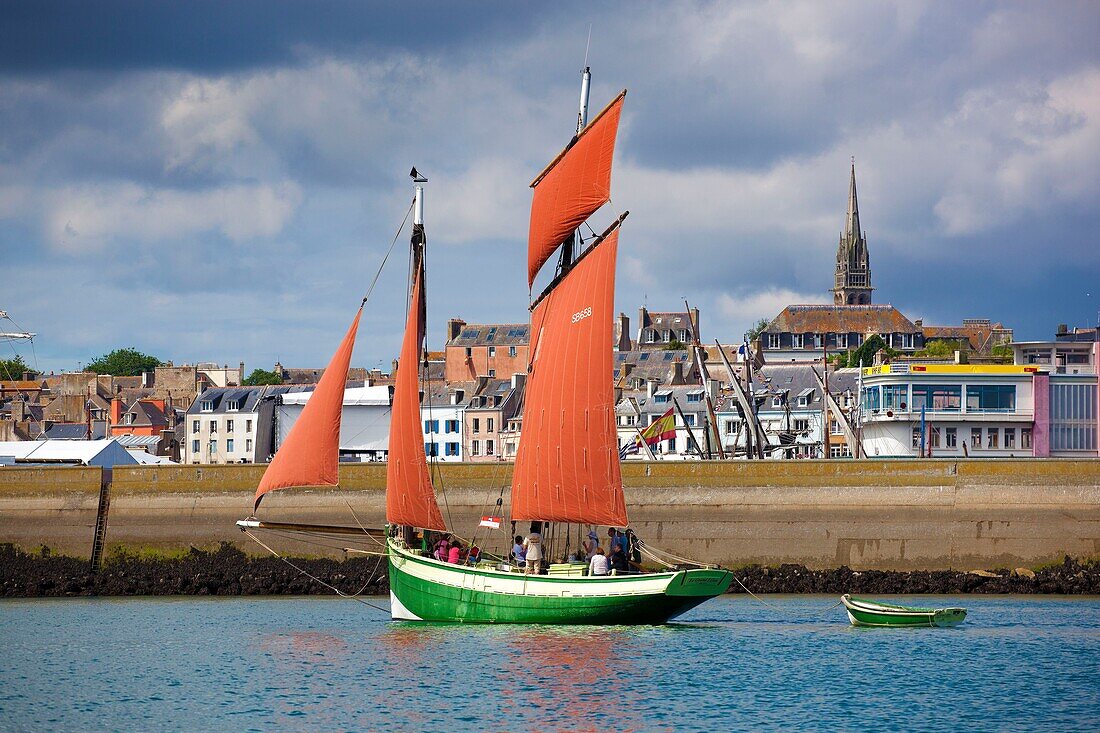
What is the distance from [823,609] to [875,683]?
14865 millimetres

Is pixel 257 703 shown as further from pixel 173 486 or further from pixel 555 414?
pixel 173 486

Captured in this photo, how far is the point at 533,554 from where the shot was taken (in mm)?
42375

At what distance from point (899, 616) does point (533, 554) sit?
→ 10.6 meters

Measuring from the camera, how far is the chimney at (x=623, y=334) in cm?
14412

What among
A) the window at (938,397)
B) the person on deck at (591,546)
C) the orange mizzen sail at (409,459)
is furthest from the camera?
the window at (938,397)

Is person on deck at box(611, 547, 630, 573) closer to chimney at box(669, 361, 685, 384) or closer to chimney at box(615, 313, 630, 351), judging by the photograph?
chimney at box(669, 361, 685, 384)

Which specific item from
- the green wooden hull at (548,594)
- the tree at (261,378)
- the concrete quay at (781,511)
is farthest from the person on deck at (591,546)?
the tree at (261,378)

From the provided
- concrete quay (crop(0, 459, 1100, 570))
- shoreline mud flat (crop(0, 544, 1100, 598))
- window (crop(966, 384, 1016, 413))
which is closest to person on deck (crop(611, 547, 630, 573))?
shoreline mud flat (crop(0, 544, 1100, 598))

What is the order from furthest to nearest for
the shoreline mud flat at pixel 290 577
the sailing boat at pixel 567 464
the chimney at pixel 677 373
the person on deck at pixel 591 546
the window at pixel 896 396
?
the chimney at pixel 677 373
the window at pixel 896 396
the shoreline mud flat at pixel 290 577
the person on deck at pixel 591 546
the sailing boat at pixel 567 464

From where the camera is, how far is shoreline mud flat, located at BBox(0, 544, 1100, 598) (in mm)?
55250

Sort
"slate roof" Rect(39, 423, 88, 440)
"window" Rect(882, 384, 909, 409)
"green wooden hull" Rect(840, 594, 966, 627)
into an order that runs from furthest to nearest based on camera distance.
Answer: "slate roof" Rect(39, 423, 88, 440)
"window" Rect(882, 384, 909, 409)
"green wooden hull" Rect(840, 594, 966, 627)

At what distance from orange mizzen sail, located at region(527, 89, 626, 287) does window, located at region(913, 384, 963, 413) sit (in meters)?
31.9

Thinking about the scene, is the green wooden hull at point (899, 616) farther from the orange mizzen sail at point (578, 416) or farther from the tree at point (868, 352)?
the tree at point (868, 352)

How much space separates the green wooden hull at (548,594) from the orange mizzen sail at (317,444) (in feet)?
12.2
